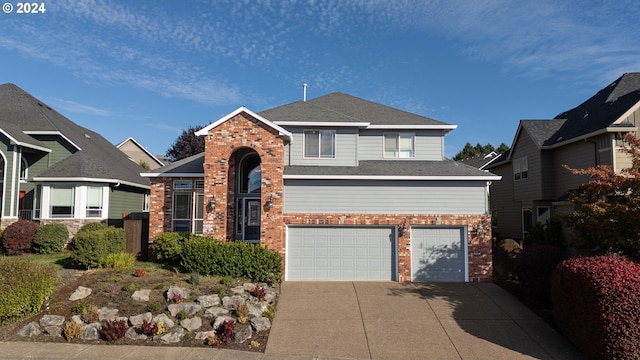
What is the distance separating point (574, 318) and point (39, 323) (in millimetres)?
13333

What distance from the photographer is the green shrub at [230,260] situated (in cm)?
1286

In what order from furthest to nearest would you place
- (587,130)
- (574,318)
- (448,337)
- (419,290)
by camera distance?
(587,130)
(419,290)
(448,337)
(574,318)

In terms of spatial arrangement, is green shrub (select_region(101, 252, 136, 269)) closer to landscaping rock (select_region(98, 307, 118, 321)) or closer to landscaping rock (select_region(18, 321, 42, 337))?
landscaping rock (select_region(98, 307, 118, 321))

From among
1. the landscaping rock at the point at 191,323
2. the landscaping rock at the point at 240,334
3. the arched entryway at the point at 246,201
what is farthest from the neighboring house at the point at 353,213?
the landscaping rock at the point at 240,334

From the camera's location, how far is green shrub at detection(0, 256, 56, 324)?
9.70 m

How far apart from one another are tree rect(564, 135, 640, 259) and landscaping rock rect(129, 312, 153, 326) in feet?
40.5

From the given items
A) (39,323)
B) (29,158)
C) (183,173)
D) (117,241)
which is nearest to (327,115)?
(183,173)

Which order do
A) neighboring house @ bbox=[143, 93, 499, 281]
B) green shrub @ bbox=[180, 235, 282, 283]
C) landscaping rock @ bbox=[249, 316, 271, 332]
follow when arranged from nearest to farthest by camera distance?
landscaping rock @ bbox=[249, 316, 271, 332], green shrub @ bbox=[180, 235, 282, 283], neighboring house @ bbox=[143, 93, 499, 281]

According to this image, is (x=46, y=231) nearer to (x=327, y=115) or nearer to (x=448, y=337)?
(x=327, y=115)

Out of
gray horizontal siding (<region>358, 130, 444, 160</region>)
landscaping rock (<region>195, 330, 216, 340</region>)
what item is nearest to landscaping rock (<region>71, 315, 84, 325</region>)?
landscaping rock (<region>195, 330, 216, 340</region>)

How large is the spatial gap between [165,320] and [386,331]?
228 inches

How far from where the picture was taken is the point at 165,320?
32.1ft

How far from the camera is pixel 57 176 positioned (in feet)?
61.4

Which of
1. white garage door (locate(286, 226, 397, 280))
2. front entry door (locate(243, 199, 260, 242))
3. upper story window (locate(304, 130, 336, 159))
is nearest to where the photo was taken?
white garage door (locate(286, 226, 397, 280))
